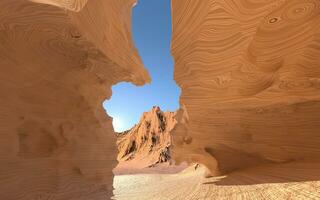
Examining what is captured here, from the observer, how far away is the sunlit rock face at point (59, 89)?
9.44 ft

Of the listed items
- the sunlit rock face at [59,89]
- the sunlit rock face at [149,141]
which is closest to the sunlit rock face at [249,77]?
the sunlit rock face at [59,89]

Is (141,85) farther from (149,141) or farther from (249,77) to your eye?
(149,141)

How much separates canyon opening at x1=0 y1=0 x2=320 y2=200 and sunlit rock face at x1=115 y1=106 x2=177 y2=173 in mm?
A: 16684

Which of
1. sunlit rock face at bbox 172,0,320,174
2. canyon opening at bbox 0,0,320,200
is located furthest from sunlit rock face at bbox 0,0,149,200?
sunlit rock face at bbox 172,0,320,174

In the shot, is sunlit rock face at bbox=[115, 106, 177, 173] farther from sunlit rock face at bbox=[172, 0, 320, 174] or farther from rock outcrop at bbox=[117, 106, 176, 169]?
sunlit rock face at bbox=[172, 0, 320, 174]

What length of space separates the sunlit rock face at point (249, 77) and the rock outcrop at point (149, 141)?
1614 centimetres

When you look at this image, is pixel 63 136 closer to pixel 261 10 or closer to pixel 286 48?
pixel 261 10

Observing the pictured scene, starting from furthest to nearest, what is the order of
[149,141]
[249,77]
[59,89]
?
[149,141]
[249,77]
[59,89]

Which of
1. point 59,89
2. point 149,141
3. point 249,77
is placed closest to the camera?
point 59,89

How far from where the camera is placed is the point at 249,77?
14.2 feet

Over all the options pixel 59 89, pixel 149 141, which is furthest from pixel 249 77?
pixel 149 141

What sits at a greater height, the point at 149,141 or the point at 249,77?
the point at 149,141

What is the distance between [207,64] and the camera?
4.12 m

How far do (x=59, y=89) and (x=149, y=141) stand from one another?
21.3m
